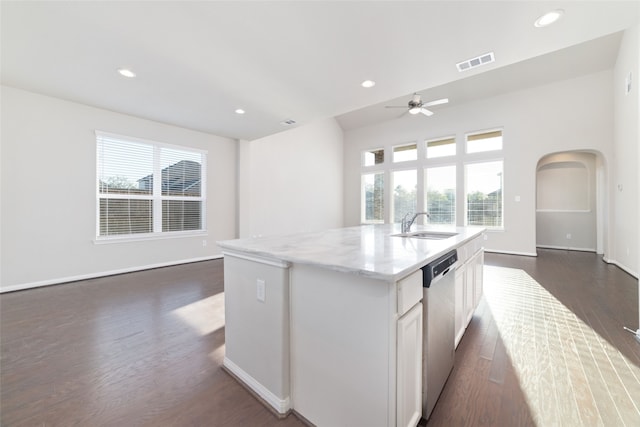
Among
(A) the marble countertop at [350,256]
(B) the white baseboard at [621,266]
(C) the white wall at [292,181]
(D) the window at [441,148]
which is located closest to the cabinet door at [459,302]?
(A) the marble countertop at [350,256]

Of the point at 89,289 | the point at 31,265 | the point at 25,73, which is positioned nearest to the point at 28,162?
the point at 25,73

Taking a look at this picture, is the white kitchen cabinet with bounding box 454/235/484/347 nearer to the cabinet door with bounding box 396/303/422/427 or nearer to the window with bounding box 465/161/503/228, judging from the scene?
the cabinet door with bounding box 396/303/422/427

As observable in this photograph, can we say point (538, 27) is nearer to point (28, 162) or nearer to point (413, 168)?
point (413, 168)

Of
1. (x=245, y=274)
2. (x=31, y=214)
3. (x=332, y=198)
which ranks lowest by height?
(x=245, y=274)

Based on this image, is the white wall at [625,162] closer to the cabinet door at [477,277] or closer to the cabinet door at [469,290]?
the cabinet door at [477,277]

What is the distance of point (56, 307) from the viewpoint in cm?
294

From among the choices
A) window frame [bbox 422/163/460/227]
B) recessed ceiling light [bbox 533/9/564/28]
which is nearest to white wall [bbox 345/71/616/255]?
window frame [bbox 422/163/460/227]

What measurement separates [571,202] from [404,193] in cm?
419

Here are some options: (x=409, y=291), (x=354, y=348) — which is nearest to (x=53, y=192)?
(x=354, y=348)

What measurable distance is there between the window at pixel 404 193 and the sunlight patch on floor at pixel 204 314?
20.5 feet

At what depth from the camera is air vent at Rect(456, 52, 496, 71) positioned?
2.75 m

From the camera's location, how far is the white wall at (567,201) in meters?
6.45

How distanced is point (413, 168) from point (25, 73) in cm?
793

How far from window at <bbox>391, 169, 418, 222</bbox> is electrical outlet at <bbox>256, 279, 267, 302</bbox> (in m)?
6.90
